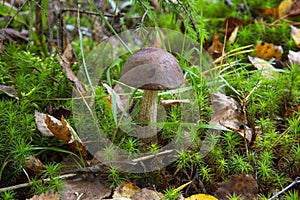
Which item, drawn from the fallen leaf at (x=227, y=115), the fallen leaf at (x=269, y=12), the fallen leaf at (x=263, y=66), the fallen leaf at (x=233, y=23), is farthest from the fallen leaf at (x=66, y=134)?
Answer: the fallen leaf at (x=269, y=12)

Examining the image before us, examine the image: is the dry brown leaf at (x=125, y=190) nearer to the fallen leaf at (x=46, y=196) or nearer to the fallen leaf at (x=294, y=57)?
the fallen leaf at (x=46, y=196)

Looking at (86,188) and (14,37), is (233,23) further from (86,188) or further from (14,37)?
(86,188)

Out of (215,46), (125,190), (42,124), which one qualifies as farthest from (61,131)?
(215,46)

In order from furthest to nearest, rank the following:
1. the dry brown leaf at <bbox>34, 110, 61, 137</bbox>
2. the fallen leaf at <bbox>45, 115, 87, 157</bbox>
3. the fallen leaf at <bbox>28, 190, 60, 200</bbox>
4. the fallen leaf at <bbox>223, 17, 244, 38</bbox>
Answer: the fallen leaf at <bbox>223, 17, 244, 38</bbox>, the dry brown leaf at <bbox>34, 110, 61, 137</bbox>, the fallen leaf at <bbox>45, 115, 87, 157</bbox>, the fallen leaf at <bbox>28, 190, 60, 200</bbox>

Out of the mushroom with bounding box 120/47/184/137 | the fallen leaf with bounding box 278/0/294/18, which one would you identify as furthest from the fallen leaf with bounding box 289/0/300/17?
the mushroom with bounding box 120/47/184/137

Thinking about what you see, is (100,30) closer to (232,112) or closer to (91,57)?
(91,57)

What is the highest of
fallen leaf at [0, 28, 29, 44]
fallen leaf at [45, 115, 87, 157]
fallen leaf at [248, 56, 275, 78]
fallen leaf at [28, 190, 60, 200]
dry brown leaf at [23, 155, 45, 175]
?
fallen leaf at [0, 28, 29, 44]

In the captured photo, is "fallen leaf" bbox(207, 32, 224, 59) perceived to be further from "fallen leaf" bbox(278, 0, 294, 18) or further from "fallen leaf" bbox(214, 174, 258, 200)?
"fallen leaf" bbox(214, 174, 258, 200)
